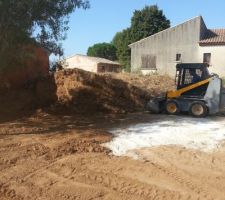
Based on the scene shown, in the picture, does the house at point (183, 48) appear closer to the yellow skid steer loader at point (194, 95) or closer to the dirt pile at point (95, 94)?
the dirt pile at point (95, 94)

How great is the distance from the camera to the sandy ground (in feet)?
24.5

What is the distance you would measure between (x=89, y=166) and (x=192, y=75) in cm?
861

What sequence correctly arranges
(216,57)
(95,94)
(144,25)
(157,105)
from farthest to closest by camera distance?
(144,25) < (216,57) < (95,94) < (157,105)

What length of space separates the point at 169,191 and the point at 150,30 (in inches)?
1790

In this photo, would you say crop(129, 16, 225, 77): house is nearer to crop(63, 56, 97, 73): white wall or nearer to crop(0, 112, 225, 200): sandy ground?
crop(63, 56, 97, 73): white wall

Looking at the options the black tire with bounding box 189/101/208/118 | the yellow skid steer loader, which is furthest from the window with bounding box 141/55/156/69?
the black tire with bounding box 189/101/208/118

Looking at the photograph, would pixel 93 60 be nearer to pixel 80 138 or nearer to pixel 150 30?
pixel 150 30

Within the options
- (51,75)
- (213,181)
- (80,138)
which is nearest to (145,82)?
(51,75)

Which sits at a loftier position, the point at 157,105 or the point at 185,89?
the point at 185,89

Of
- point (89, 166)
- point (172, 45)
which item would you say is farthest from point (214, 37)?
point (89, 166)

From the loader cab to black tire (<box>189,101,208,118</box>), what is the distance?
489 mm

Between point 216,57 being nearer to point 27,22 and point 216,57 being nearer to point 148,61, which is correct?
point 148,61

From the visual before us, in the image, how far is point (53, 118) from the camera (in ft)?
49.3

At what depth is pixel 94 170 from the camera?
8.69m
